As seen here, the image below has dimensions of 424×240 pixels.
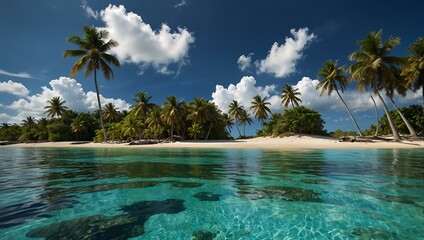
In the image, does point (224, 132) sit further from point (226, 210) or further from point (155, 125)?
point (226, 210)

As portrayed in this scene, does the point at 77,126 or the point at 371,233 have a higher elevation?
the point at 77,126

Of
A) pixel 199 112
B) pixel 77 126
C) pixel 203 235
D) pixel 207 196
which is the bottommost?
pixel 203 235

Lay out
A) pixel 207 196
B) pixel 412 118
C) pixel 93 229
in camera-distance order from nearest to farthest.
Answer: pixel 93 229, pixel 207 196, pixel 412 118

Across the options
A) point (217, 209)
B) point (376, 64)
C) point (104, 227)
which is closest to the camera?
point (104, 227)

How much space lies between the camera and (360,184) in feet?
23.9

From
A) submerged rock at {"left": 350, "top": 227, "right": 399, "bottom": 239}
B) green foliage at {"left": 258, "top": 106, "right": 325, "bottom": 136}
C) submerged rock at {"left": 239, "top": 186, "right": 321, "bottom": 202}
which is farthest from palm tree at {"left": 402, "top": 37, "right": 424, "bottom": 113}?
submerged rock at {"left": 350, "top": 227, "right": 399, "bottom": 239}

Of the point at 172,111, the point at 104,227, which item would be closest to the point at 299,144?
the point at 172,111

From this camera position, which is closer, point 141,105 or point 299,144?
point 299,144

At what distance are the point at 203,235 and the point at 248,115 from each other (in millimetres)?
62702

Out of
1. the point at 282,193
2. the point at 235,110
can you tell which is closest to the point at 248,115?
the point at 235,110

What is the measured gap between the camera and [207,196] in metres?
6.27

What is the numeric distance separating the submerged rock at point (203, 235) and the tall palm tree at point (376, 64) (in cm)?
3076

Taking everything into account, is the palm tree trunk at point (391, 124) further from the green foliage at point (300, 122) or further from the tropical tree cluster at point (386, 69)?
the green foliage at point (300, 122)

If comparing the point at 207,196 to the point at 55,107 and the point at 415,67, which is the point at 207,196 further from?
the point at 55,107
